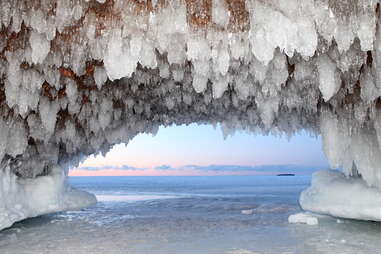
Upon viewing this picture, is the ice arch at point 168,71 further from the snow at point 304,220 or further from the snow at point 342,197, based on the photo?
the snow at point 304,220

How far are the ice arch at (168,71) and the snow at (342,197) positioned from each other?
231mm

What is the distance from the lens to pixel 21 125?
8977 millimetres

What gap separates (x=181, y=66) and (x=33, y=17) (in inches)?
115

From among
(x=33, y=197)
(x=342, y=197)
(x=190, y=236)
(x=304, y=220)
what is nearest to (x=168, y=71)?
(x=190, y=236)

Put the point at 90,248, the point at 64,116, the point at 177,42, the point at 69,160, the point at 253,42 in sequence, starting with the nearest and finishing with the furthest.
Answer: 1. the point at 253,42
2. the point at 177,42
3. the point at 90,248
4. the point at 64,116
5. the point at 69,160

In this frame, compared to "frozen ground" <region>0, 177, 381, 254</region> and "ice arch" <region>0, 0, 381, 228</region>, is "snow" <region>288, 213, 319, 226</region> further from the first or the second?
"ice arch" <region>0, 0, 381, 228</region>

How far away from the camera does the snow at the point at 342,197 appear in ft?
28.0

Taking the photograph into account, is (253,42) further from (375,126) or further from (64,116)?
(64,116)

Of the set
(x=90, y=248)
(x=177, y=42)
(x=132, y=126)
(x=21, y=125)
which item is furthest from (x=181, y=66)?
(x=132, y=126)

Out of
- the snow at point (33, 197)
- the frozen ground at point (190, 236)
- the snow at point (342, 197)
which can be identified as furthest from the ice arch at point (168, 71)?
the frozen ground at point (190, 236)

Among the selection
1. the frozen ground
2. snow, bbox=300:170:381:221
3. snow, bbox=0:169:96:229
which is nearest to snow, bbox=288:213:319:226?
the frozen ground

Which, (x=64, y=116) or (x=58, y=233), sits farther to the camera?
(x=64, y=116)

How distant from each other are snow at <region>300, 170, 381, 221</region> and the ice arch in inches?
9.1

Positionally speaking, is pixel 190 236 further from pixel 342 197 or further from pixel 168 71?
pixel 342 197
